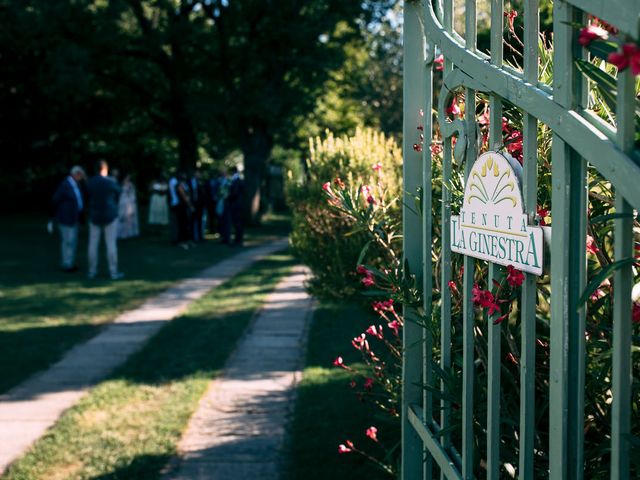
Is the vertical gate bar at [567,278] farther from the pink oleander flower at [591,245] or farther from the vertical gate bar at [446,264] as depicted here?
the vertical gate bar at [446,264]

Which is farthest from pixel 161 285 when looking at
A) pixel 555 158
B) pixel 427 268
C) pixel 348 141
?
pixel 555 158

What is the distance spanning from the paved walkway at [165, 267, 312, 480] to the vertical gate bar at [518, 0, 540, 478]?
320cm

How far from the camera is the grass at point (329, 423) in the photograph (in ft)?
16.5

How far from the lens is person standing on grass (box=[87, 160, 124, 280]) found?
14.1 m

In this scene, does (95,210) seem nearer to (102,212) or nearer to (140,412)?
(102,212)

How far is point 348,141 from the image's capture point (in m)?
6.15

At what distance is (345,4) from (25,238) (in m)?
11.6

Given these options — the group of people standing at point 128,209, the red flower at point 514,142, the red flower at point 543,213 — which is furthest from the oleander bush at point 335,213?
the group of people standing at point 128,209

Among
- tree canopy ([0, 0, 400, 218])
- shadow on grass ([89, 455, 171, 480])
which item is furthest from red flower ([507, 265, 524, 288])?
tree canopy ([0, 0, 400, 218])

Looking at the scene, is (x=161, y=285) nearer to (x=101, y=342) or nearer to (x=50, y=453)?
(x=101, y=342)

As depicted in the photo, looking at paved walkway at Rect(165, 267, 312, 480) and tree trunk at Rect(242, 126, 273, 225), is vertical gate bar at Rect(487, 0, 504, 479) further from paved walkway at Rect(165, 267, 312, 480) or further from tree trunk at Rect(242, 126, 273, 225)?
tree trunk at Rect(242, 126, 273, 225)

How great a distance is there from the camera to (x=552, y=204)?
181cm

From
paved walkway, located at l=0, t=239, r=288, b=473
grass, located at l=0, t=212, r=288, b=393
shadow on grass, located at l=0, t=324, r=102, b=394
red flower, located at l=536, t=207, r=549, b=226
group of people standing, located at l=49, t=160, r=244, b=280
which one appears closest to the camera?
red flower, located at l=536, t=207, r=549, b=226

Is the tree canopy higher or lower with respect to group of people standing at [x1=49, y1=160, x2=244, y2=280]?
higher
